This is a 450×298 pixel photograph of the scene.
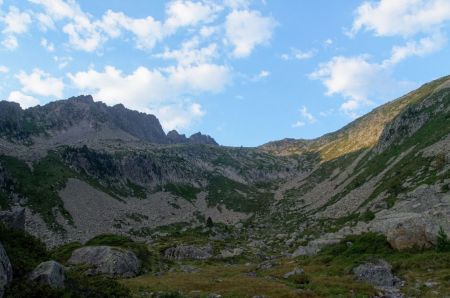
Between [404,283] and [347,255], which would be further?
[347,255]

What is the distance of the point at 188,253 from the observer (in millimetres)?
83125

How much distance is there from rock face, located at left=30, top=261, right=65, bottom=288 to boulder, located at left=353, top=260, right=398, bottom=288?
24.8 m

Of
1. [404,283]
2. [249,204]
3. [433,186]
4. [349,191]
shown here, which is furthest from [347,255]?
[249,204]

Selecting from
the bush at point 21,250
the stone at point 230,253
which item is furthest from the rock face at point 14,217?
the stone at point 230,253

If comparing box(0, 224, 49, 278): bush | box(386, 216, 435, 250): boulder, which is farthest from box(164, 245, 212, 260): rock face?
box(0, 224, 49, 278): bush

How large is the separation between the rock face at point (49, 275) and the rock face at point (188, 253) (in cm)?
5891

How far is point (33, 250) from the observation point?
3041 centimetres

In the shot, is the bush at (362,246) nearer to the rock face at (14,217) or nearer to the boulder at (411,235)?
the boulder at (411,235)

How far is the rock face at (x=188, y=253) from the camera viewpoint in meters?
81.7

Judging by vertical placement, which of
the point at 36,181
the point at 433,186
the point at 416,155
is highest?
the point at 36,181

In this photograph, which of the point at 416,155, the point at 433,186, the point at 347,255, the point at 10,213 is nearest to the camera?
the point at 10,213

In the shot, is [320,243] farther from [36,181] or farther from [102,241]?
[36,181]

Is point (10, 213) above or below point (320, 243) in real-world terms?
above

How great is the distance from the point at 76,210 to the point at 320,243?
105m
